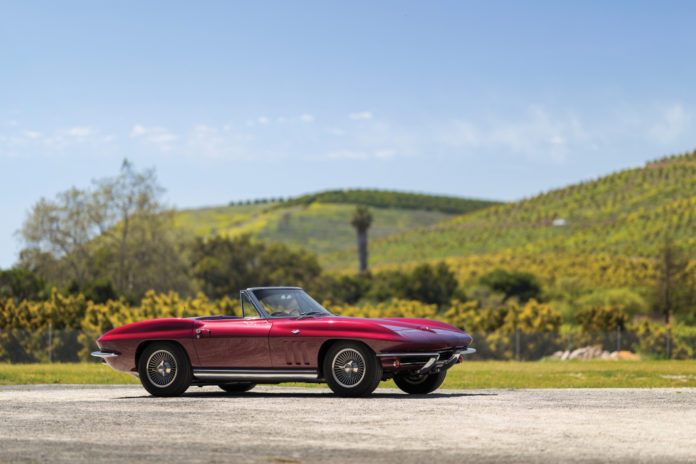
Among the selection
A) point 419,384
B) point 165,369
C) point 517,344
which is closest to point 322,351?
point 419,384

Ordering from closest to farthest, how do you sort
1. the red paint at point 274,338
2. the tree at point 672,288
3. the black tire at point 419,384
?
the red paint at point 274,338 → the black tire at point 419,384 → the tree at point 672,288

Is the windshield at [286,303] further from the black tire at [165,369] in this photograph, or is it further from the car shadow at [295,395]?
the black tire at [165,369]

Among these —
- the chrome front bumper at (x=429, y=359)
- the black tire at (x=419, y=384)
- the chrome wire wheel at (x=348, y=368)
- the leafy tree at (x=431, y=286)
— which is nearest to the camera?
the chrome front bumper at (x=429, y=359)

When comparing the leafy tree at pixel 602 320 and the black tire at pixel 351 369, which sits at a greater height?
the leafy tree at pixel 602 320

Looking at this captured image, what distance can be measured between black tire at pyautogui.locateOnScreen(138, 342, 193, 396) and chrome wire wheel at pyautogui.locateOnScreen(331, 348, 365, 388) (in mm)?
2255

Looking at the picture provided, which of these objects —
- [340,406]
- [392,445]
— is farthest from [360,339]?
[392,445]

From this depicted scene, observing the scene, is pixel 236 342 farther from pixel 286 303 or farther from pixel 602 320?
pixel 602 320

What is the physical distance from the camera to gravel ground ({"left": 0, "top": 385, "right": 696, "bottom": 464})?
854 centimetres

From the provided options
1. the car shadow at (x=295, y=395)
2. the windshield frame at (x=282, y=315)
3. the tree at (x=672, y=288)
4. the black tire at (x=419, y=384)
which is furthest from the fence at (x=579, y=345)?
the windshield frame at (x=282, y=315)

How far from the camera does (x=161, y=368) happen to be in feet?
48.3

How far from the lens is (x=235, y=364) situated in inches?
562

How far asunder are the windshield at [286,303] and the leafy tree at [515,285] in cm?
6061

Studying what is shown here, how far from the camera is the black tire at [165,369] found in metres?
14.6

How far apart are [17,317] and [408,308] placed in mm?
16060
